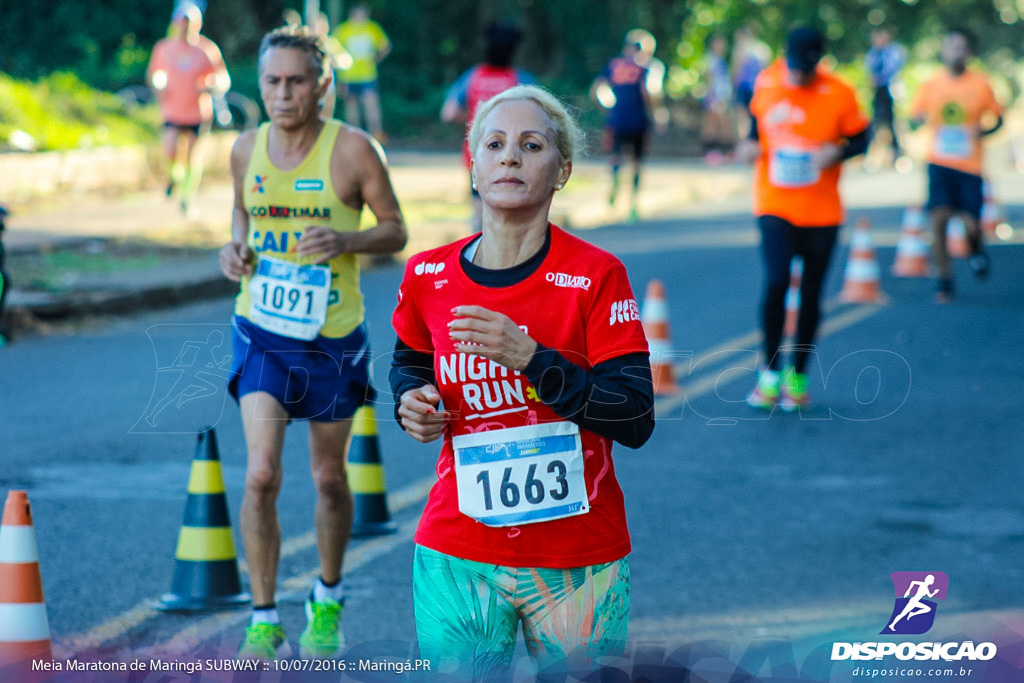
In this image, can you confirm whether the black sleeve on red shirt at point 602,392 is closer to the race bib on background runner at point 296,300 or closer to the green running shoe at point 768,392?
the race bib on background runner at point 296,300

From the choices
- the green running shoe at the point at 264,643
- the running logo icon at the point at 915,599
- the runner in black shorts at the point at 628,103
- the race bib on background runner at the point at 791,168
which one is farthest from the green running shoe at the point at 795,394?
the runner in black shorts at the point at 628,103

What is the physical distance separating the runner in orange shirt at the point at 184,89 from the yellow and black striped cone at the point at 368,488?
10008mm

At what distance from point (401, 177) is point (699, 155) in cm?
1239

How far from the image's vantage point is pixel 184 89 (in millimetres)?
15609

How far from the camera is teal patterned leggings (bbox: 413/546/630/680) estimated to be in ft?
10.1

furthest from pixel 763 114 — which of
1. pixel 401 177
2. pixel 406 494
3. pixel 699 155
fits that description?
pixel 699 155

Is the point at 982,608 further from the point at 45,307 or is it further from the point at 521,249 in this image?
the point at 45,307

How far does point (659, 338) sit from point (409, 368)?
20.6 feet

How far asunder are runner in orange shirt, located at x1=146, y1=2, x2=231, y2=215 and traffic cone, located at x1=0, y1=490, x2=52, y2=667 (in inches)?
467

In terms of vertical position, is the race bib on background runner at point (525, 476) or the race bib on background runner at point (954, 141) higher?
the race bib on background runner at point (954, 141)

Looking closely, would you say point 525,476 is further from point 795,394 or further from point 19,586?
point 795,394

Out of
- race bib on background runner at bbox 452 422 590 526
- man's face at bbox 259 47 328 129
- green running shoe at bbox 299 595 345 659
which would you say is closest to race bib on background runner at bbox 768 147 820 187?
man's face at bbox 259 47 328 129

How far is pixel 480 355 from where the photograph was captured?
2.99 m

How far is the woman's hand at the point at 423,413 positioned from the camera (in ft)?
10.1
